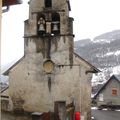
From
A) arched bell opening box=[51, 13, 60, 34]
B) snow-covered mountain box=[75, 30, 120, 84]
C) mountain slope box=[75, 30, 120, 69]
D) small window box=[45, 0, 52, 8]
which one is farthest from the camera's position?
mountain slope box=[75, 30, 120, 69]

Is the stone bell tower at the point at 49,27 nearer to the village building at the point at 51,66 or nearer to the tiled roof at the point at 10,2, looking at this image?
the village building at the point at 51,66

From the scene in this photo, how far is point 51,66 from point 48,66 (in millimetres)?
235

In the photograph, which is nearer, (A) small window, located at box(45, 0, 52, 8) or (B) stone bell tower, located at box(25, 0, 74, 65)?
(B) stone bell tower, located at box(25, 0, 74, 65)

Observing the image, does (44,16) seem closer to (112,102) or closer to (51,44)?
(51,44)

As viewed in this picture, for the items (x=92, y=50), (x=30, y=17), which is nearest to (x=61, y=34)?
(x=30, y=17)

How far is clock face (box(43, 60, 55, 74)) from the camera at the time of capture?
76.1 feet

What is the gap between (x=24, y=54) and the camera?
2409cm

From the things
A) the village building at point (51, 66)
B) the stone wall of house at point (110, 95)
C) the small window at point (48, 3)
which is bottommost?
the stone wall of house at point (110, 95)

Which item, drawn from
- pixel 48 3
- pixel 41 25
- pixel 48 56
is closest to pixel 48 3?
pixel 48 3

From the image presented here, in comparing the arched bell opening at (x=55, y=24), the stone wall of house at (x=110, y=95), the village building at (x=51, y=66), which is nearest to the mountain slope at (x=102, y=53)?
the stone wall of house at (x=110, y=95)

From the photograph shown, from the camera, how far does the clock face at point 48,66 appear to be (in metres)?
23.2

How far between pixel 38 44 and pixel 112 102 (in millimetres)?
21460

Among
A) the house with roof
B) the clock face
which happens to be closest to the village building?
the clock face

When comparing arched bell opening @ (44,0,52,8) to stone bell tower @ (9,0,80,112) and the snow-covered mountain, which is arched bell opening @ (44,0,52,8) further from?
the snow-covered mountain
